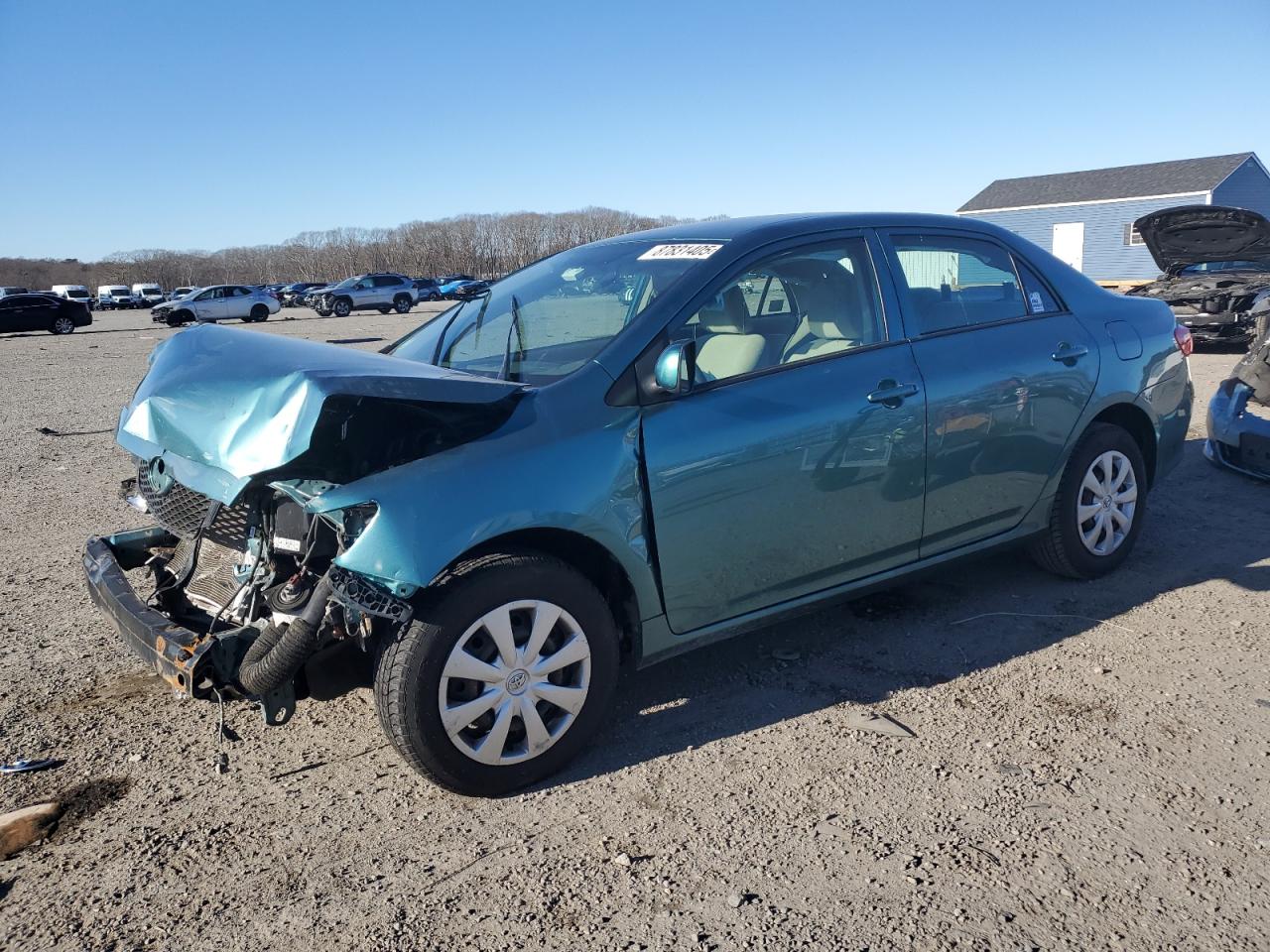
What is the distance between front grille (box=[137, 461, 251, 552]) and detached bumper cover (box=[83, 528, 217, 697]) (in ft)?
0.83

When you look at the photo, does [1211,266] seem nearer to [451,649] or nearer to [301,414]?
[451,649]

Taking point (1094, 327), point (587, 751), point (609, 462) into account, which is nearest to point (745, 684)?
point (587, 751)

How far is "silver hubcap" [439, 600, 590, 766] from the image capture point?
117 inches

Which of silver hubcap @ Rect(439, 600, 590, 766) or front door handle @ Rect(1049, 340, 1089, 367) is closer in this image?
silver hubcap @ Rect(439, 600, 590, 766)

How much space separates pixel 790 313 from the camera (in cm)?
387

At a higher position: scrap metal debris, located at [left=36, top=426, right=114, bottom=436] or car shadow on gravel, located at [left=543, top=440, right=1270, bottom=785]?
scrap metal debris, located at [left=36, top=426, right=114, bottom=436]

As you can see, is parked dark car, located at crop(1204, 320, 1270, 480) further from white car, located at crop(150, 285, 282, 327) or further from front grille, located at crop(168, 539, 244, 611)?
white car, located at crop(150, 285, 282, 327)

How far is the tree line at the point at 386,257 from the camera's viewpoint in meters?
97.6

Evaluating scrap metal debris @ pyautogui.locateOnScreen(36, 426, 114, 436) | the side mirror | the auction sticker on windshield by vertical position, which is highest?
the auction sticker on windshield

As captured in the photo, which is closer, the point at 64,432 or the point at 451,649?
the point at 451,649

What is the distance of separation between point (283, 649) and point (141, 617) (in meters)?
0.72

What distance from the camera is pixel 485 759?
304cm

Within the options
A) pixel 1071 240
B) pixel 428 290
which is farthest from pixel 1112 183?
pixel 428 290

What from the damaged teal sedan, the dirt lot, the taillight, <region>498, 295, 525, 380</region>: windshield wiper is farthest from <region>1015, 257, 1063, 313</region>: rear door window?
<region>498, 295, 525, 380</region>: windshield wiper
